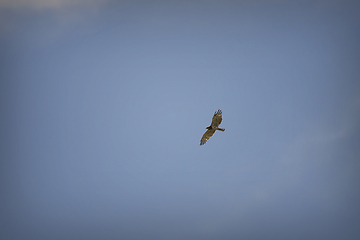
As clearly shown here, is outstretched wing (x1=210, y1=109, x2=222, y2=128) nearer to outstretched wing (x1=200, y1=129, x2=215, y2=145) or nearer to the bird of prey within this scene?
the bird of prey

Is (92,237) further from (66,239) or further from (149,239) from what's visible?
(149,239)

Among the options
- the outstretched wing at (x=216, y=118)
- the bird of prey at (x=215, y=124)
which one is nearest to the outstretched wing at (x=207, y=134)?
the bird of prey at (x=215, y=124)

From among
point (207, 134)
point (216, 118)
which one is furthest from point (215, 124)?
point (207, 134)

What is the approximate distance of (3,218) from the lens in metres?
153

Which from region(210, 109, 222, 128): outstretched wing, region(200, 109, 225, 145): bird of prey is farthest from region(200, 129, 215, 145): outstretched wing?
region(210, 109, 222, 128): outstretched wing

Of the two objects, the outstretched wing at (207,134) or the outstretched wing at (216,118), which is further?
the outstretched wing at (207,134)

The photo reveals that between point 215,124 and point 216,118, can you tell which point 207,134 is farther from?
point 216,118

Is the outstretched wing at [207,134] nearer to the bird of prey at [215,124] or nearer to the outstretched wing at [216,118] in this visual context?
the bird of prey at [215,124]

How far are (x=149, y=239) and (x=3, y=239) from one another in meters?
64.3

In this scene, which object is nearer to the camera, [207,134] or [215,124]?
[215,124]

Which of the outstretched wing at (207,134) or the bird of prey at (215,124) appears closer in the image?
the bird of prey at (215,124)

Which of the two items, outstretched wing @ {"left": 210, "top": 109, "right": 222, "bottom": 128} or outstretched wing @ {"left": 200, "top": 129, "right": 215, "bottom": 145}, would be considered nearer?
outstretched wing @ {"left": 210, "top": 109, "right": 222, "bottom": 128}

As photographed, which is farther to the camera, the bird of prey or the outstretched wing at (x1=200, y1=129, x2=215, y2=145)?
the outstretched wing at (x1=200, y1=129, x2=215, y2=145)

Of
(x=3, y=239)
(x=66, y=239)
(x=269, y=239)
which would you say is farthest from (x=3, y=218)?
(x=269, y=239)
